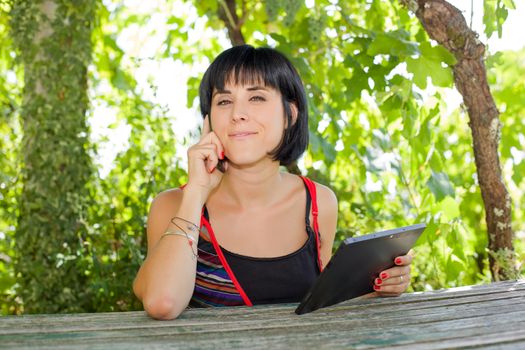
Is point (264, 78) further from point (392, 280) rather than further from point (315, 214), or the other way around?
point (392, 280)

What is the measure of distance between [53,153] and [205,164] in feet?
4.28

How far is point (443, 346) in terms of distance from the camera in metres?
1.08

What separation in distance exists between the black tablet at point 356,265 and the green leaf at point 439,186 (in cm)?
103

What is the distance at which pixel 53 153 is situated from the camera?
9.74 ft

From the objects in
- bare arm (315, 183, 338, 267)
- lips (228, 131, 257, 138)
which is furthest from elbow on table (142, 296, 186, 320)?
bare arm (315, 183, 338, 267)

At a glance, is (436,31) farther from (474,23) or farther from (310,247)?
(310,247)

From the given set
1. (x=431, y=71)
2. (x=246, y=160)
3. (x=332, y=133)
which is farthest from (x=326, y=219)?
(x=332, y=133)

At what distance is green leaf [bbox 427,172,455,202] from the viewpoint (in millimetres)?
2674

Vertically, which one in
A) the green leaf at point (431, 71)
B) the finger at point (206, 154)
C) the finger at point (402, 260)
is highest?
the green leaf at point (431, 71)

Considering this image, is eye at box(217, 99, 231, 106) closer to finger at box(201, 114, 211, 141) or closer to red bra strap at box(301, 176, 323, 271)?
finger at box(201, 114, 211, 141)

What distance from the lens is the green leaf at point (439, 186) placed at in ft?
8.77

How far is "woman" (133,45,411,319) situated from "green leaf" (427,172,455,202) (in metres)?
0.71

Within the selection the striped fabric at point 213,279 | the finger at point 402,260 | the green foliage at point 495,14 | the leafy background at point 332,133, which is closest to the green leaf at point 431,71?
the leafy background at point 332,133

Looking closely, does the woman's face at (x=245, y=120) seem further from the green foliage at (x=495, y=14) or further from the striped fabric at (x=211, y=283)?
the green foliage at (x=495, y=14)
